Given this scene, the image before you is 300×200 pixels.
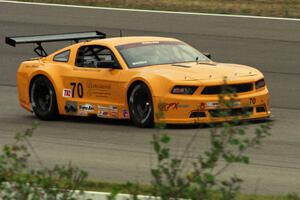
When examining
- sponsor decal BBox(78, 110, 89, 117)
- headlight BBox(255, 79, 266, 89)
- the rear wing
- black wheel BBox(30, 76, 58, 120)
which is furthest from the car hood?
the rear wing

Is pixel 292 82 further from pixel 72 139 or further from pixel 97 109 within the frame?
pixel 72 139

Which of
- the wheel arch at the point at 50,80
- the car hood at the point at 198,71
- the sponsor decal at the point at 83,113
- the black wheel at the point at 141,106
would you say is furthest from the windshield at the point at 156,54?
the wheel arch at the point at 50,80

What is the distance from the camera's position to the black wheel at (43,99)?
15.8 m

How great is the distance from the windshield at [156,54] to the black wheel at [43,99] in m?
1.31

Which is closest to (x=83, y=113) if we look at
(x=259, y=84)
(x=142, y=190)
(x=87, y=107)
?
(x=87, y=107)

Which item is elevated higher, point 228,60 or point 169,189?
point 169,189

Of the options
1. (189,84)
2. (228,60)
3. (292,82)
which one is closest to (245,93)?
(189,84)

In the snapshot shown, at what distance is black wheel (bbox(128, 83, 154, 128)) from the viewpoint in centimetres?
1427

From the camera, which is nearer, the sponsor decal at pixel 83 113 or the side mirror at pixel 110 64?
the side mirror at pixel 110 64

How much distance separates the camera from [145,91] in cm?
1434

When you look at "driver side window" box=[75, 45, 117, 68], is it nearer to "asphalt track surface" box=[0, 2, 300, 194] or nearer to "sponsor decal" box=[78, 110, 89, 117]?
"sponsor decal" box=[78, 110, 89, 117]

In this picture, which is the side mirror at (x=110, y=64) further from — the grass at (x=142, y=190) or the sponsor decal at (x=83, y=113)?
the grass at (x=142, y=190)

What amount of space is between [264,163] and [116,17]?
43.1ft

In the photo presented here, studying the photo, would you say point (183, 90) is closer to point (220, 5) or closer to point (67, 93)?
point (67, 93)
